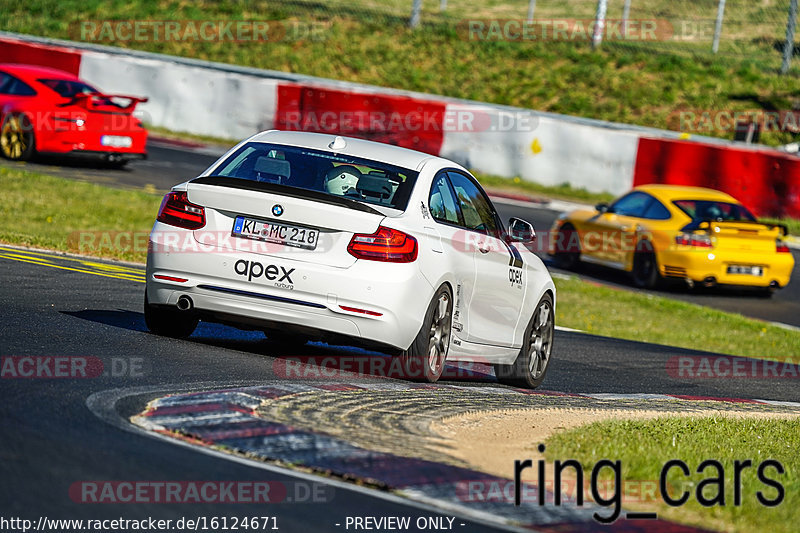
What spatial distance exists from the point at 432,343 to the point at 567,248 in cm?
1176

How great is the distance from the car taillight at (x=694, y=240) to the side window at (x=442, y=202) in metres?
9.89

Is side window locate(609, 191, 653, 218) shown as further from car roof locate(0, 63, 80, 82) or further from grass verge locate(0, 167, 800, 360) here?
car roof locate(0, 63, 80, 82)

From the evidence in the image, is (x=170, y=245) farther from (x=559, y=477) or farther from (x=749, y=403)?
(x=749, y=403)

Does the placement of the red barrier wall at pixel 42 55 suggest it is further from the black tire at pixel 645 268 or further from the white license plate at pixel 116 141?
the black tire at pixel 645 268

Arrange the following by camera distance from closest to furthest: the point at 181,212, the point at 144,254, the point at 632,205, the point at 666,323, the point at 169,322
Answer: the point at 181,212, the point at 169,322, the point at 144,254, the point at 666,323, the point at 632,205

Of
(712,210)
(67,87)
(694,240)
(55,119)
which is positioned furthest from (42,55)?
(694,240)

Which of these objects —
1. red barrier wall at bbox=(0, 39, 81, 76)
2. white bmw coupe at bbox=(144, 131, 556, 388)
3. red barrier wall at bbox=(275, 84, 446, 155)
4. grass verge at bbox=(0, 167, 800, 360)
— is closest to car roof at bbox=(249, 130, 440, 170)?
white bmw coupe at bbox=(144, 131, 556, 388)

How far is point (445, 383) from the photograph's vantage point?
9547mm

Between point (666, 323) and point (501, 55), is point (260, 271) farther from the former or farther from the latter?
point (501, 55)

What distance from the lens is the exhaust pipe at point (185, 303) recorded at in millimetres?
8547

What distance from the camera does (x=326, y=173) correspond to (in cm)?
879

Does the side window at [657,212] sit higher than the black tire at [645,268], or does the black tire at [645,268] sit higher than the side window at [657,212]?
the side window at [657,212]

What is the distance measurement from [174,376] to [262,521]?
2867mm

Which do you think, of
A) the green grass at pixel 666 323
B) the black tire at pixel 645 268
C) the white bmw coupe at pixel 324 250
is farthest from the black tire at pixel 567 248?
the white bmw coupe at pixel 324 250
